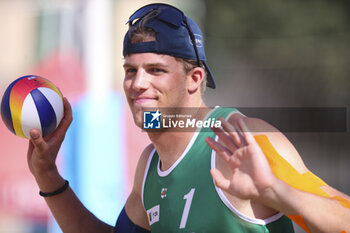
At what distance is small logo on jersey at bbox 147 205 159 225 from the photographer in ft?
8.53

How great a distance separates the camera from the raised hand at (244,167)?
5.62 feet

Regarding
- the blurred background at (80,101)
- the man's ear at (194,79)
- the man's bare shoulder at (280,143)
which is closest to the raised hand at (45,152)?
the man's ear at (194,79)

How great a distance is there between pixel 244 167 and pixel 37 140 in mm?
1413

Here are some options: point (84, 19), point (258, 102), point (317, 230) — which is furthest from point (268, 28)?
point (317, 230)

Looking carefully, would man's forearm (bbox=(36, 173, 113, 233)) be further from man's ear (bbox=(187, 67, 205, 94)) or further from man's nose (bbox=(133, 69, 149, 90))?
man's ear (bbox=(187, 67, 205, 94))

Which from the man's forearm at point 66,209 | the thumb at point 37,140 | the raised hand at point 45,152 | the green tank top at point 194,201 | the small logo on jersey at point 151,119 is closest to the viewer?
the green tank top at point 194,201

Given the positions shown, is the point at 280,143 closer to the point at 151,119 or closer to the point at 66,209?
the point at 151,119

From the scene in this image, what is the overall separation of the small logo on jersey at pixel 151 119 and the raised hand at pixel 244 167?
686 millimetres

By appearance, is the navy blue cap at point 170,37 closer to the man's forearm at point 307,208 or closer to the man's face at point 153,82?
the man's face at point 153,82

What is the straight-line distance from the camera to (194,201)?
2350 millimetres

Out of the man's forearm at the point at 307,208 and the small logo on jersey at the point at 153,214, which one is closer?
the man's forearm at the point at 307,208

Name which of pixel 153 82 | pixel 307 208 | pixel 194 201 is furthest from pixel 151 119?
pixel 307 208

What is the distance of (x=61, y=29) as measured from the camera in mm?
6281

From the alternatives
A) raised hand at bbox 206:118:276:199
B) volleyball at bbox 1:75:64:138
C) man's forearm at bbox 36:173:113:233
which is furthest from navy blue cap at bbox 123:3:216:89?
man's forearm at bbox 36:173:113:233
